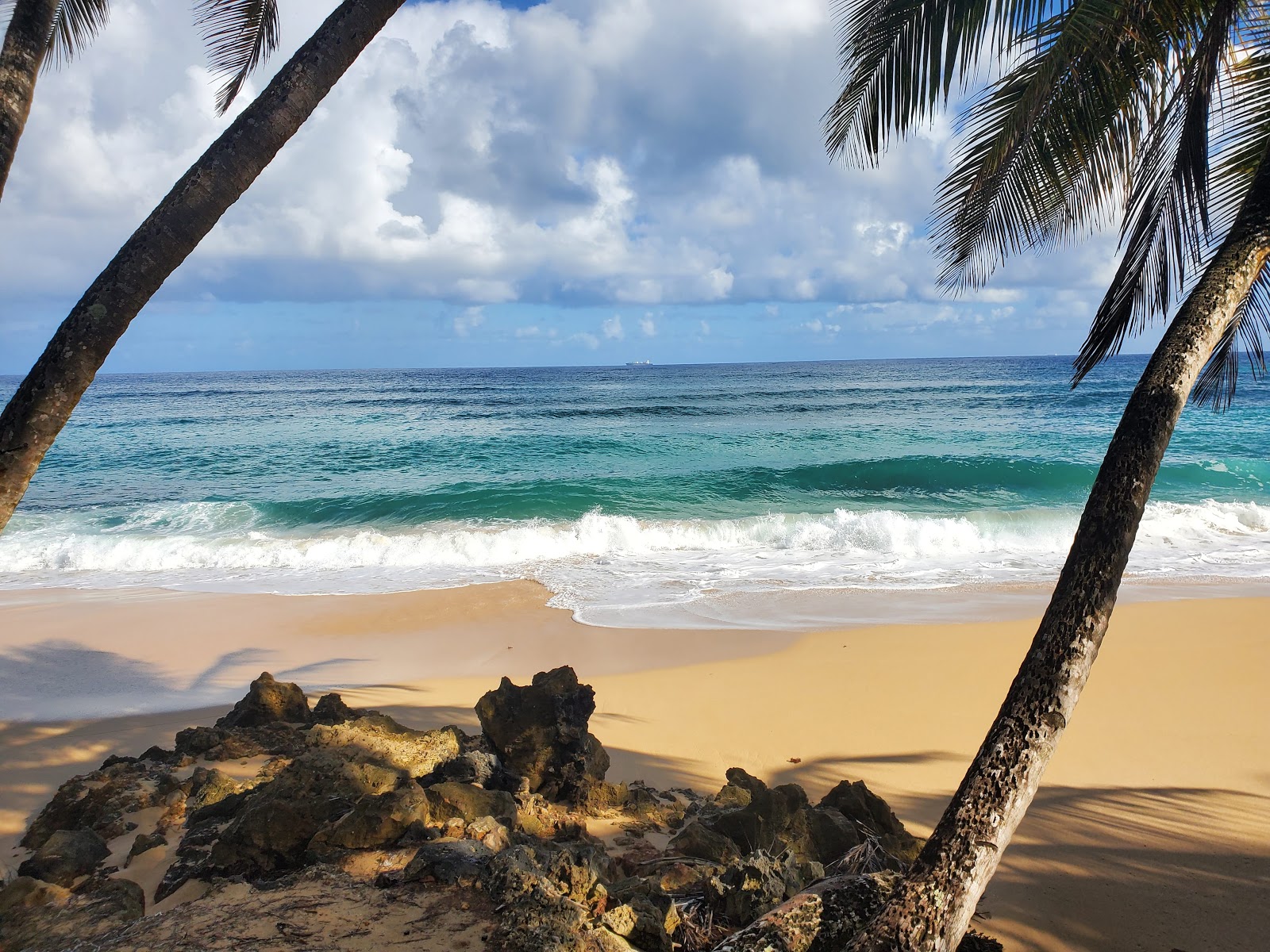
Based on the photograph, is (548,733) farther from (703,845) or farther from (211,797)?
(211,797)

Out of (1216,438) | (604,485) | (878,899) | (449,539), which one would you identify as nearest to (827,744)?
(878,899)

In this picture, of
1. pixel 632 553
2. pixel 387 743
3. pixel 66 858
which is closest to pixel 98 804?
pixel 66 858

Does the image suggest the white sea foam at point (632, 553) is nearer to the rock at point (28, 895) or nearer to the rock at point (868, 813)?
the rock at point (868, 813)

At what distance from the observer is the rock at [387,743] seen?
4.02 meters

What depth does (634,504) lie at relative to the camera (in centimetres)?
1672

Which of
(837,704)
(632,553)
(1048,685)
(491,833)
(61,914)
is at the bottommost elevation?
(837,704)

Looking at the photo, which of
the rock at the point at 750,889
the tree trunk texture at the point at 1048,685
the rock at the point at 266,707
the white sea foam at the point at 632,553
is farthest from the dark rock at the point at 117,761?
the white sea foam at the point at 632,553

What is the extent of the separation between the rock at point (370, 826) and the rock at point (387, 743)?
664 mm

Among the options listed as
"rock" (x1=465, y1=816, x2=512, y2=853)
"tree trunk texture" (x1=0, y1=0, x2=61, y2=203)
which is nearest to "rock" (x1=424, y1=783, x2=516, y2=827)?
"rock" (x1=465, y1=816, x2=512, y2=853)

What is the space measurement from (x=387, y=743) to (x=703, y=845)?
172cm

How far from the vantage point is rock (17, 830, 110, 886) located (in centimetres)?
326

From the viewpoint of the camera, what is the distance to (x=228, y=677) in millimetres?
6957

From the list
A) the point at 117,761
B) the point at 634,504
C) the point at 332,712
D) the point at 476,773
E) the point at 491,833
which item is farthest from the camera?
the point at 634,504

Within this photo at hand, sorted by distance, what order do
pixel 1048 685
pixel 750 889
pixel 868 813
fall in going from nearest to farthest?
pixel 1048 685
pixel 750 889
pixel 868 813
